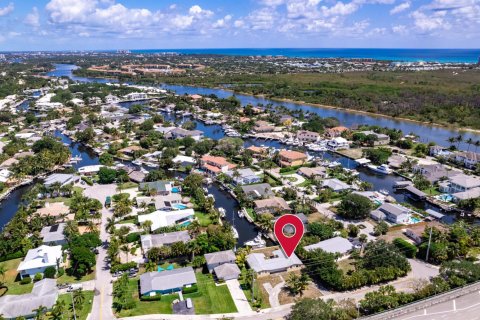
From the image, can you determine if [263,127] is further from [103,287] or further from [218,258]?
[103,287]

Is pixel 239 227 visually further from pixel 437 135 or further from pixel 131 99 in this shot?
pixel 131 99

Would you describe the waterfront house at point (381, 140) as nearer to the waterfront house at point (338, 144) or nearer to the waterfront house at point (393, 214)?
the waterfront house at point (338, 144)

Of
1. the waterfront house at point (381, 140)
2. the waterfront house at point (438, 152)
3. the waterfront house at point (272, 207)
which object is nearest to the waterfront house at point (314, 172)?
the waterfront house at point (272, 207)

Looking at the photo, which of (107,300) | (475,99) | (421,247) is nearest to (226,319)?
(107,300)

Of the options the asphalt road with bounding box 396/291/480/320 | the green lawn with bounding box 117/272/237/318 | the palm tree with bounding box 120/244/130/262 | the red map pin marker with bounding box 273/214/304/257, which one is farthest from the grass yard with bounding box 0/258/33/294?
the asphalt road with bounding box 396/291/480/320

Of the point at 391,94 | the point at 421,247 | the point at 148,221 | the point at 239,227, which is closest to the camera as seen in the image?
the point at 421,247

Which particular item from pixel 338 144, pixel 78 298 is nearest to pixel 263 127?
pixel 338 144
